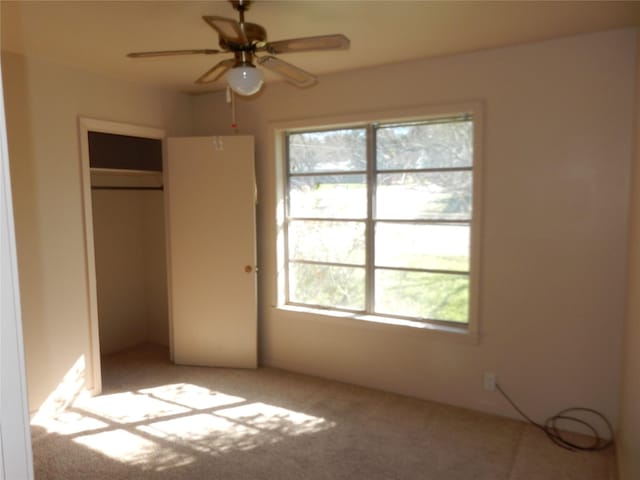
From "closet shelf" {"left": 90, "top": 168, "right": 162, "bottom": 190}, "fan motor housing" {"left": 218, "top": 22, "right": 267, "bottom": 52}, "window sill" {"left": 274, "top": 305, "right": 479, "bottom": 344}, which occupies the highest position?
"fan motor housing" {"left": 218, "top": 22, "right": 267, "bottom": 52}

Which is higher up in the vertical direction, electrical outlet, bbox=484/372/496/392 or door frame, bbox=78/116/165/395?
door frame, bbox=78/116/165/395

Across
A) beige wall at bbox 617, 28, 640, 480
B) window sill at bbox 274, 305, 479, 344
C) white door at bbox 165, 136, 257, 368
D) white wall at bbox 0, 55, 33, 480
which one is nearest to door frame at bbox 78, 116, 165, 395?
white door at bbox 165, 136, 257, 368

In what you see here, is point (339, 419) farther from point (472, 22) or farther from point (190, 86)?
point (190, 86)

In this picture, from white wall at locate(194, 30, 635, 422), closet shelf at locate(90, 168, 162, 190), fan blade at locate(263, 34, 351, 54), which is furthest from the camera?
closet shelf at locate(90, 168, 162, 190)

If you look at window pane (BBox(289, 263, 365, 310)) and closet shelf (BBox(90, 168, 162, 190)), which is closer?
window pane (BBox(289, 263, 365, 310))

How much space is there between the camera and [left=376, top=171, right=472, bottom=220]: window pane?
3271 mm

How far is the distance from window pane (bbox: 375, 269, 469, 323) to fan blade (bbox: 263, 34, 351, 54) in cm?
199

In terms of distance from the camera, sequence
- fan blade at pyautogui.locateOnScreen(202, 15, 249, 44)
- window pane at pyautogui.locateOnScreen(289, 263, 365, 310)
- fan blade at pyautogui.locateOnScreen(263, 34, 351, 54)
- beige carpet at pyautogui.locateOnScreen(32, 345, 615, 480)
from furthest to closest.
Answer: window pane at pyautogui.locateOnScreen(289, 263, 365, 310) → beige carpet at pyautogui.locateOnScreen(32, 345, 615, 480) → fan blade at pyautogui.locateOnScreen(263, 34, 351, 54) → fan blade at pyautogui.locateOnScreen(202, 15, 249, 44)

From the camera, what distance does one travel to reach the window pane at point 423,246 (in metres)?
3.30

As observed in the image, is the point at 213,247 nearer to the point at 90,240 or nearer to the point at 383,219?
the point at 90,240

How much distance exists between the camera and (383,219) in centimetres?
359

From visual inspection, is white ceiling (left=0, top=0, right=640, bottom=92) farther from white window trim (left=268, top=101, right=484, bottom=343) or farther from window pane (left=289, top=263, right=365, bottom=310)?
window pane (left=289, top=263, right=365, bottom=310)

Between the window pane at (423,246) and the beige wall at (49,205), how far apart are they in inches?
92.7

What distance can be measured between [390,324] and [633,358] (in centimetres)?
165
